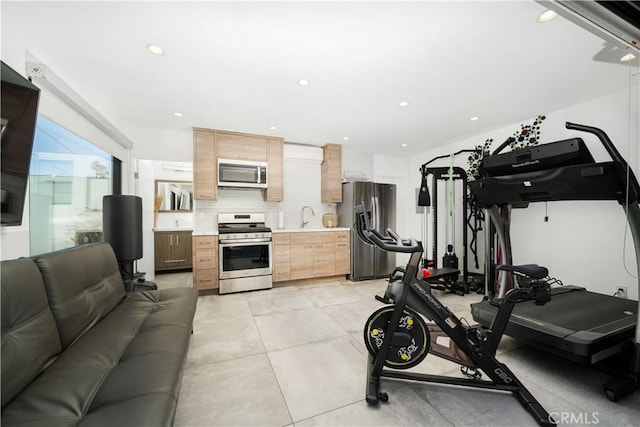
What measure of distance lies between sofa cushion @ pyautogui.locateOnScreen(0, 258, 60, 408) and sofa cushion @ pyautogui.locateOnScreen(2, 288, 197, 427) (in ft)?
0.18

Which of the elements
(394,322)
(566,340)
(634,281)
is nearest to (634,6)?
(566,340)

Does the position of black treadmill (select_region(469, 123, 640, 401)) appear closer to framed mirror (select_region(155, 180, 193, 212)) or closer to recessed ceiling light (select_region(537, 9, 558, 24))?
recessed ceiling light (select_region(537, 9, 558, 24))

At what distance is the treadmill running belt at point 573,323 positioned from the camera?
1720 mm

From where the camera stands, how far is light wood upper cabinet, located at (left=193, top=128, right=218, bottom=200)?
157 inches

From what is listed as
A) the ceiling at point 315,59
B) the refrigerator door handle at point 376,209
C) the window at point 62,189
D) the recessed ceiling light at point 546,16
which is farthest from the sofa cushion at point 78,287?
the refrigerator door handle at point 376,209

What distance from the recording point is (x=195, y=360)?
6.69 feet

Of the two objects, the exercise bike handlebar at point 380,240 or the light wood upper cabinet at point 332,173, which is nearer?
the exercise bike handlebar at point 380,240

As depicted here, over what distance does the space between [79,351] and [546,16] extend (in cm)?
354

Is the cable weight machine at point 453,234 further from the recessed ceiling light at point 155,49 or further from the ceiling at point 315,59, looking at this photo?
the recessed ceiling light at point 155,49

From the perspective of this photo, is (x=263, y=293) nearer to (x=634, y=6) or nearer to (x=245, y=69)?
(x=245, y=69)

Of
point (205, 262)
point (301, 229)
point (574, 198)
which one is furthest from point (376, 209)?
point (205, 262)

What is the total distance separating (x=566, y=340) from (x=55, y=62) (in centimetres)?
462

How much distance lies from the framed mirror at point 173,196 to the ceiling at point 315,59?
186 centimetres

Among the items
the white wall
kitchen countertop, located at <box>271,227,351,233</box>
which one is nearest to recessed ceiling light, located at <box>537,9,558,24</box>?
the white wall
